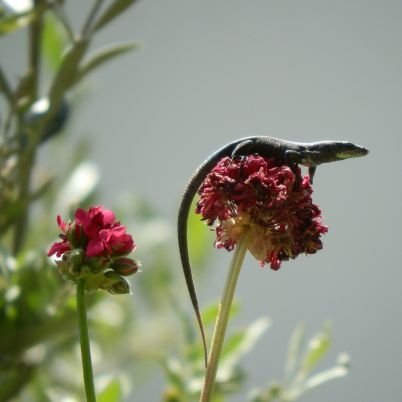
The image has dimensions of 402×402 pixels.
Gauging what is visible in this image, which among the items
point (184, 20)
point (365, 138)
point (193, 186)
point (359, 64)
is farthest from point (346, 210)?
point (193, 186)

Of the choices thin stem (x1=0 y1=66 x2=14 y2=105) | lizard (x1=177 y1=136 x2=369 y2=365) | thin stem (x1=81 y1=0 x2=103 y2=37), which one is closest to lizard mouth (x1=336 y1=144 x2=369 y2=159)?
lizard (x1=177 y1=136 x2=369 y2=365)

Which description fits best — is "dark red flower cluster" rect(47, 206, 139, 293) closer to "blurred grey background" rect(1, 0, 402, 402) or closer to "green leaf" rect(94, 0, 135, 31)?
"green leaf" rect(94, 0, 135, 31)

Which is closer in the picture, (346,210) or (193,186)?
(193,186)

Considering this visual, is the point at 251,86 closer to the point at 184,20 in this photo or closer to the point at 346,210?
the point at 184,20

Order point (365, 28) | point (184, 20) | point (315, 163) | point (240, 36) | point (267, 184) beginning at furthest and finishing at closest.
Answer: point (184, 20) < point (240, 36) < point (365, 28) < point (315, 163) < point (267, 184)

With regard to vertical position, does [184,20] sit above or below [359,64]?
above

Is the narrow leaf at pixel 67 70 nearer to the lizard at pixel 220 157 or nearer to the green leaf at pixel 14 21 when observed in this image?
the green leaf at pixel 14 21

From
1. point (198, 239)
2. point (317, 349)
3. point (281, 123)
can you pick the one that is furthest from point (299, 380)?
point (281, 123)
